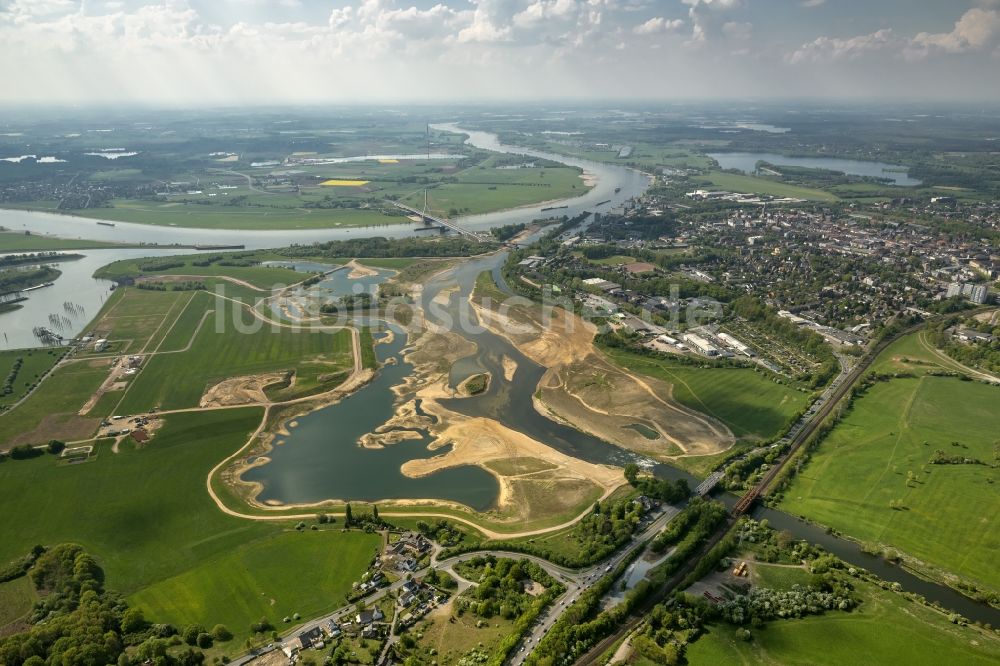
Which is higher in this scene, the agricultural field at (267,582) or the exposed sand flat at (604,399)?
the exposed sand flat at (604,399)

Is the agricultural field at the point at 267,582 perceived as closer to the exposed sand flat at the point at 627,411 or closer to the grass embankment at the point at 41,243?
the exposed sand flat at the point at 627,411

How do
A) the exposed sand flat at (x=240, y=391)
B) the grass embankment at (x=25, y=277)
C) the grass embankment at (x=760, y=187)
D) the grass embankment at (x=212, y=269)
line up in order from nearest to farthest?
the exposed sand flat at (x=240, y=391) → the grass embankment at (x=25, y=277) → the grass embankment at (x=212, y=269) → the grass embankment at (x=760, y=187)

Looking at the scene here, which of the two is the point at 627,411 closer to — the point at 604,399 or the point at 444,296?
the point at 604,399

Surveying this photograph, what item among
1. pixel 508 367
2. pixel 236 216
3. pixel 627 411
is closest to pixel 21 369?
pixel 508 367

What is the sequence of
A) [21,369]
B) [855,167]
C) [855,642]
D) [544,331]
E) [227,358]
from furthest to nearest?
[855,167], [544,331], [227,358], [21,369], [855,642]

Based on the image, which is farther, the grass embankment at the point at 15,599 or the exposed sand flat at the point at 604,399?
the exposed sand flat at the point at 604,399

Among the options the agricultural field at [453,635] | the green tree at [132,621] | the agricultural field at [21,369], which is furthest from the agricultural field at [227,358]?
the agricultural field at [453,635]
